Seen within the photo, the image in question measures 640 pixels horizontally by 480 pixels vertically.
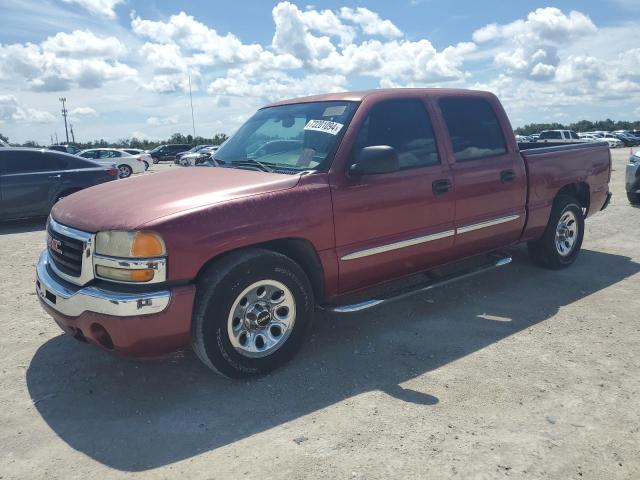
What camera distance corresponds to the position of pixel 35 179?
9.25 m

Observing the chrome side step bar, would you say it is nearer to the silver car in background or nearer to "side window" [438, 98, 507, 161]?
"side window" [438, 98, 507, 161]

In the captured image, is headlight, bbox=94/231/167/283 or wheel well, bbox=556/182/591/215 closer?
headlight, bbox=94/231/167/283

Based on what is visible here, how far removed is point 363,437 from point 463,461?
1.74ft

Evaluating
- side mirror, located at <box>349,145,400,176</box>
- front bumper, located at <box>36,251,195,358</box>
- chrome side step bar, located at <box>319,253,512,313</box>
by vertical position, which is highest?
side mirror, located at <box>349,145,400,176</box>

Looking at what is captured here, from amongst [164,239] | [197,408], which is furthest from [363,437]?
[164,239]

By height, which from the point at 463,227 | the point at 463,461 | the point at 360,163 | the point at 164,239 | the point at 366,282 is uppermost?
the point at 360,163

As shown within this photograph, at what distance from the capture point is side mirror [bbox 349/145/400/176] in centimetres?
360

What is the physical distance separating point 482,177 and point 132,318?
316 cm

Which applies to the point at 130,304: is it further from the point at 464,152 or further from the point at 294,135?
the point at 464,152

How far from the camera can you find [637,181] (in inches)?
380

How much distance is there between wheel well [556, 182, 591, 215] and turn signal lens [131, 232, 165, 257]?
444 centimetres

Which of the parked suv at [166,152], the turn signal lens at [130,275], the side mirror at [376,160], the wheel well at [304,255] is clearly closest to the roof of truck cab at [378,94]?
the side mirror at [376,160]

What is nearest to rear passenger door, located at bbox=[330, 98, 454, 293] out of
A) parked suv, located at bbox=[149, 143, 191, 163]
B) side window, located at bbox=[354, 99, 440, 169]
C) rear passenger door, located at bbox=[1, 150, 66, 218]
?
side window, located at bbox=[354, 99, 440, 169]

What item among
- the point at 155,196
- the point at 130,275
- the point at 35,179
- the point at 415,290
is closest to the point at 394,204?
the point at 415,290
